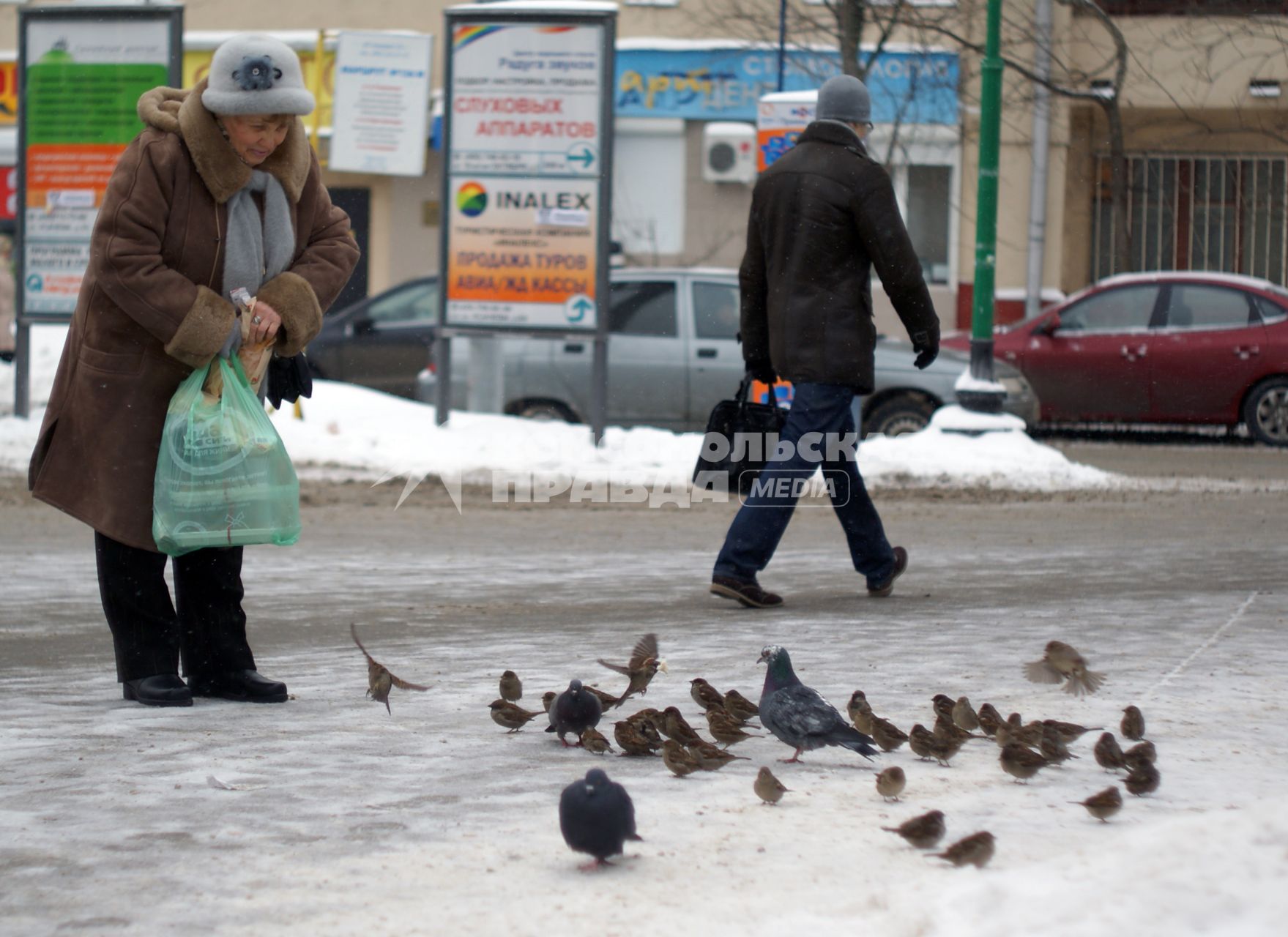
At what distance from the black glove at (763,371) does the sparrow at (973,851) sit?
12.2 ft

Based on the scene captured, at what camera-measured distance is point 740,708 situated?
4395mm

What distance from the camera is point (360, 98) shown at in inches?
930

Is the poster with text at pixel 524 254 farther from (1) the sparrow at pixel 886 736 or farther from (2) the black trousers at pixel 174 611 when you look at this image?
(1) the sparrow at pixel 886 736

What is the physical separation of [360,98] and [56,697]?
1959 centimetres

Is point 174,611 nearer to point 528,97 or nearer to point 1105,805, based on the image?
point 1105,805

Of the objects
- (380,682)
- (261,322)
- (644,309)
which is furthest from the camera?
(644,309)

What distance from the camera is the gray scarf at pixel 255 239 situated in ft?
15.3

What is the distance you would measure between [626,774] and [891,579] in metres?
3.05

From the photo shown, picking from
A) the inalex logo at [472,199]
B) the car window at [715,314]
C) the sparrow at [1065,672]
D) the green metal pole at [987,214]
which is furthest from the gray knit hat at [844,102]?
the car window at [715,314]

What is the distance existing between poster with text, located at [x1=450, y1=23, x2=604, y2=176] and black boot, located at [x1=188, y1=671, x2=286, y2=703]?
28.8 feet

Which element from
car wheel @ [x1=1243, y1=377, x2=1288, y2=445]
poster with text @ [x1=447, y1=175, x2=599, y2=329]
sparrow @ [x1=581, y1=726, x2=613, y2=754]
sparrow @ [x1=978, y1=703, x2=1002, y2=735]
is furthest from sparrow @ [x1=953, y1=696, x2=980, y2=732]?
car wheel @ [x1=1243, y1=377, x2=1288, y2=445]

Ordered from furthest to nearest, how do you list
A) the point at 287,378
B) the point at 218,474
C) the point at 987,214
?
the point at 987,214 → the point at 287,378 → the point at 218,474

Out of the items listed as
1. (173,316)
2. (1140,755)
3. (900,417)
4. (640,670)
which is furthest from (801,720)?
(900,417)

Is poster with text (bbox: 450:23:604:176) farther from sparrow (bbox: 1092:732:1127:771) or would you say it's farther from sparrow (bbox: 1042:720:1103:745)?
sparrow (bbox: 1092:732:1127:771)
